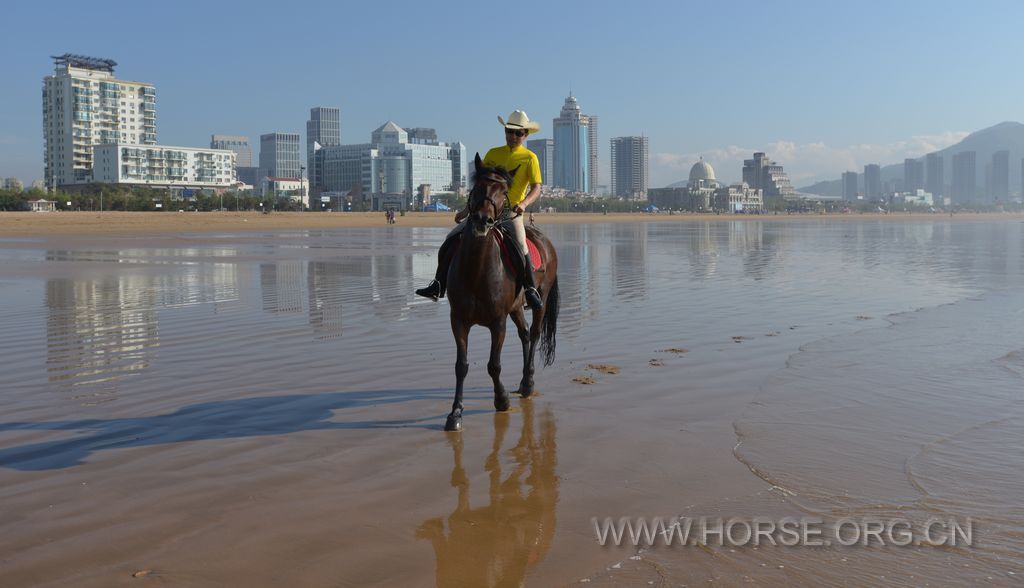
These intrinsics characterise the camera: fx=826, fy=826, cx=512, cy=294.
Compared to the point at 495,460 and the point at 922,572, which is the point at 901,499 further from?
the point at 495,460

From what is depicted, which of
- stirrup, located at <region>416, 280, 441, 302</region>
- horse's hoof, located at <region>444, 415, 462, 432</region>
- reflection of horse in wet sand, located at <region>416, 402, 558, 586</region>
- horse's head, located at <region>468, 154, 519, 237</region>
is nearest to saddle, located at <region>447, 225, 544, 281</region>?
stirrup, located at <region>416, 280, 441, 302</region>

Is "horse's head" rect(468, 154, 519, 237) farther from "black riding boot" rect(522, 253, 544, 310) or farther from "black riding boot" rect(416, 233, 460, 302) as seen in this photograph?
"black riding boot" rect(522, 253, 544, 310)

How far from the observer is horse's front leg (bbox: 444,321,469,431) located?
779cm

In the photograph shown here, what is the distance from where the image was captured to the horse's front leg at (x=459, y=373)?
7.79m

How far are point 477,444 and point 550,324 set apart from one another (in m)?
3.55

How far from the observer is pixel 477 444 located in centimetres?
738

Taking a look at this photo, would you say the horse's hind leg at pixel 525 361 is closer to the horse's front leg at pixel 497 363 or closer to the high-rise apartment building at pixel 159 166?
the horse's front leg at pixel 497 363

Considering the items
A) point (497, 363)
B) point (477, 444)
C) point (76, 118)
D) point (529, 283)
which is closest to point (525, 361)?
point (529, 283)

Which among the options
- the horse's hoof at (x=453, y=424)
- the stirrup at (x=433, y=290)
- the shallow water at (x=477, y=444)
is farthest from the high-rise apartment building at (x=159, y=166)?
the horse's hoof at (x=453, y=424)

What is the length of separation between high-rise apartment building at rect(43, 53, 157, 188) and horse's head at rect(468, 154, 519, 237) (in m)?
202

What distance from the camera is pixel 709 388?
31.1ft

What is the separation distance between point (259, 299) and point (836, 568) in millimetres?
15779

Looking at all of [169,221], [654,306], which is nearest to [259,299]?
[654,306]

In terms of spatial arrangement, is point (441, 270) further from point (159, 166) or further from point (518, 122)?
point (159, 166)
